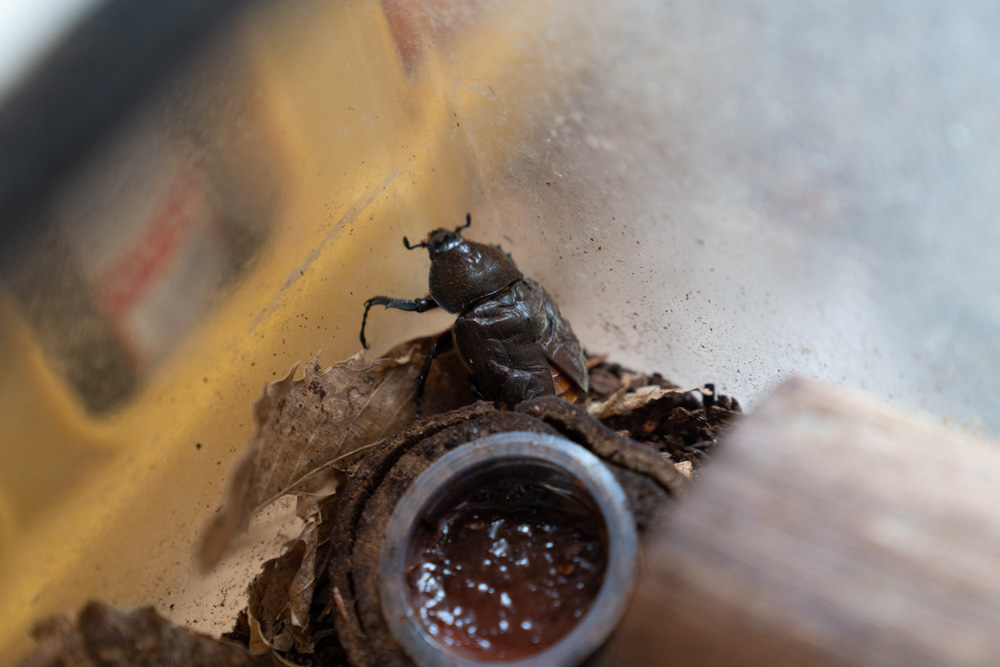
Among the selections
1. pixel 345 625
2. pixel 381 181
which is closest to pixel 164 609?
pixel 345 625

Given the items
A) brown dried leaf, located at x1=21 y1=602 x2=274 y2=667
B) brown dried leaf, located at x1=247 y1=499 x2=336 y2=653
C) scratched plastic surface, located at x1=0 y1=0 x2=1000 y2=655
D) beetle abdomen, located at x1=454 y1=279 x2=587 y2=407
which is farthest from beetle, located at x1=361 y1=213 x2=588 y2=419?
brown dried leaf, located at x1=21 y1=602 x2=274 y2=667

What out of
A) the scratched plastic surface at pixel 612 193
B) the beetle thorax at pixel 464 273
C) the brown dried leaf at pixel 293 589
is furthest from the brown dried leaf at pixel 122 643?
the beetle thorax at pixel 464 273

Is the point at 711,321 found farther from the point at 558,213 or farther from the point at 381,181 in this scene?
the point at 381,181

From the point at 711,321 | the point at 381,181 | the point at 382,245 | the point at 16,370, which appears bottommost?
the point at 711,321

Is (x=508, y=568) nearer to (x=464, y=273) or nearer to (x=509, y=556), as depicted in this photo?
(x=509, y=556)

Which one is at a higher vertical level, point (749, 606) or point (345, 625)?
point (749, 606)

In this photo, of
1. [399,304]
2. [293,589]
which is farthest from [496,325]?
[293,589]
